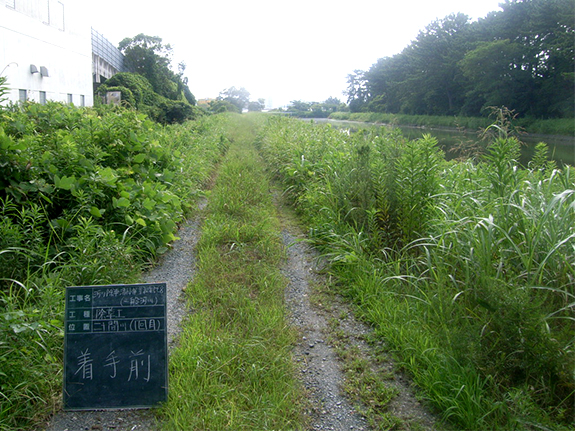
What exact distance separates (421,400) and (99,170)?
10.3 feet

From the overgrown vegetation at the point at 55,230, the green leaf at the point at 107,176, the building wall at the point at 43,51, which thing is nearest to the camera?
the overgrown vegetation at the point at 55,230

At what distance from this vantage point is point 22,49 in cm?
1325

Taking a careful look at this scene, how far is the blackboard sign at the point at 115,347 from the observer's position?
7.14 feet

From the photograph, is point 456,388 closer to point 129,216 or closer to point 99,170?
point 129,216

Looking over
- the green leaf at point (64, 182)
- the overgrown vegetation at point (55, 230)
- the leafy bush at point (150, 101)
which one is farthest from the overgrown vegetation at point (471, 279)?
the leafy bush at point (150, 101)

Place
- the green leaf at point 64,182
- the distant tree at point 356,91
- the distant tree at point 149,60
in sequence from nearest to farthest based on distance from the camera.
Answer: the green leaf at point 64,182 < the distant tree at point 149,60 < the distant tree at point 356,91

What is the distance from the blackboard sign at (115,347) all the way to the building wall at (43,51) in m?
9.83

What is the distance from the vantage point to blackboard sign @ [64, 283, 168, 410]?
85.7 inches

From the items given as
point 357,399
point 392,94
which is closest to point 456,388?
point 357,399

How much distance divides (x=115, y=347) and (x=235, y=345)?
2.48 ft

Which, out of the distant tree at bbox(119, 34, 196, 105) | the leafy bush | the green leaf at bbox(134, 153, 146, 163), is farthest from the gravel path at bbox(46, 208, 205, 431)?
the distant tree at bbox(119, 34, 196, 105)

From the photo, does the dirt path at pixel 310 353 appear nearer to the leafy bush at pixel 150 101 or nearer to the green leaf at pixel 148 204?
the green leaf at pixel 148 204

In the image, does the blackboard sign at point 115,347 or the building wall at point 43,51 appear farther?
the building wall at point 43,51

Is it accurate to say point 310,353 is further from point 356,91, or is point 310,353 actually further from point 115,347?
point 356,91
